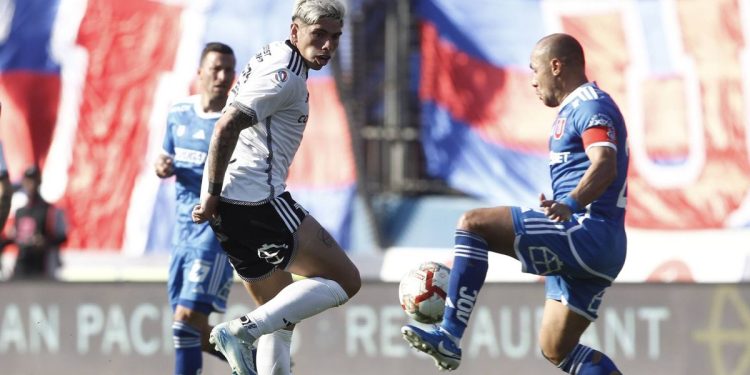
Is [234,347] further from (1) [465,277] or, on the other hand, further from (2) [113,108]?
(2) [113,108]

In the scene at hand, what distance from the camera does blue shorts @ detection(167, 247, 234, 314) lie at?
371 inches

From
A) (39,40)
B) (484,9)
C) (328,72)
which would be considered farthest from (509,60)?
(39,40)

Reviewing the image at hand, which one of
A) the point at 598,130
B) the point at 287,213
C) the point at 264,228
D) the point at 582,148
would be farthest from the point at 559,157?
the point at 264,228

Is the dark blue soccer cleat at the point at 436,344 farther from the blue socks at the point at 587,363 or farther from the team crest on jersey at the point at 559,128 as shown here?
the team crest on jersey at the point at 559,128

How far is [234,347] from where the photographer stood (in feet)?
24.1

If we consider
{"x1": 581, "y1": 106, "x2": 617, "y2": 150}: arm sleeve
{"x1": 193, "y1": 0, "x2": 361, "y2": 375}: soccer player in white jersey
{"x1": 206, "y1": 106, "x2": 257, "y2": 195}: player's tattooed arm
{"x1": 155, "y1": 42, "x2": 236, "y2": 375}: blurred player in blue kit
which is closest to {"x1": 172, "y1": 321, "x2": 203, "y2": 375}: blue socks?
{"x1": 155, "y1": 42, "x2": 236, "y2": 375}: blurred player in blue kit

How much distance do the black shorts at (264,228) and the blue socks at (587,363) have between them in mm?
1687

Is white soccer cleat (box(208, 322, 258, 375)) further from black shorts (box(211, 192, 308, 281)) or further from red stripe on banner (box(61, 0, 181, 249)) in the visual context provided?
red stripe on banner (box(61, 0, 181, 249))

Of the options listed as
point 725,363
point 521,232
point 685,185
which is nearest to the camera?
point 521,232

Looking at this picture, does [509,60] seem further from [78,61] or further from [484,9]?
[78,61]

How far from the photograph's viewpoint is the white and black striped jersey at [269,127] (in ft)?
23.8

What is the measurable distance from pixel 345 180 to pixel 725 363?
262 inches

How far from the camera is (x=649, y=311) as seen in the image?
1124cm

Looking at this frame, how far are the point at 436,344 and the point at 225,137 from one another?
1449 mm
